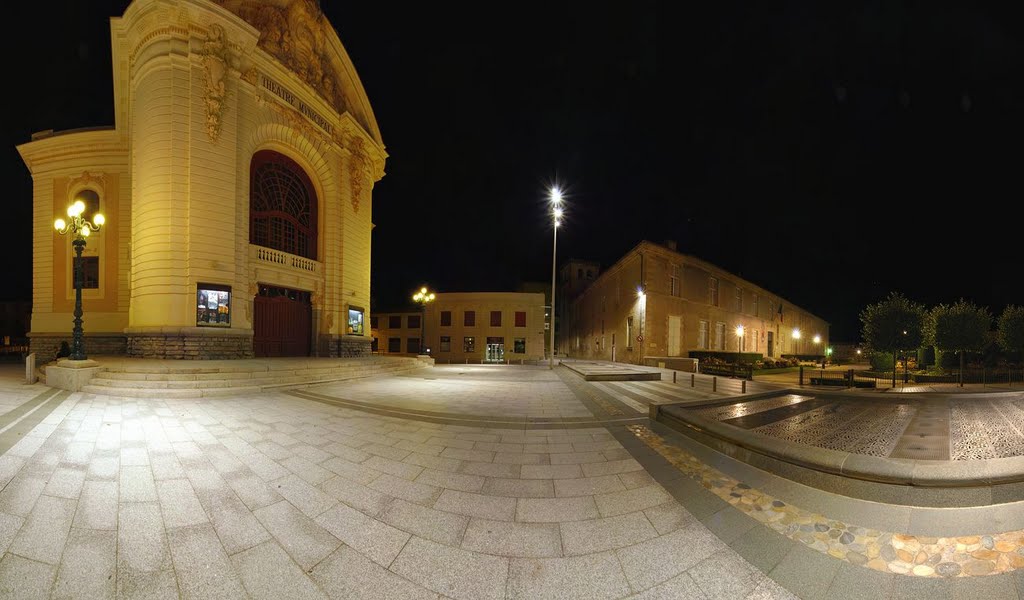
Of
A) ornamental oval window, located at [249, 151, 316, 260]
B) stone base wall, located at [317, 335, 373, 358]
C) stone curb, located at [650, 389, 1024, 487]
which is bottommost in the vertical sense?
stone base wall, located at [317, 335, 373, 358]

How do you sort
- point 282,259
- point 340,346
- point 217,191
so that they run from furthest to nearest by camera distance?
point 340,346, point 282,259, point 217,191

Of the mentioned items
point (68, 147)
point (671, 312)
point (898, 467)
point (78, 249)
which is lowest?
point (898, 467)

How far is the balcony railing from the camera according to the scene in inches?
689

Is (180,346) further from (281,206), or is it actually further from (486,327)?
(486,327)

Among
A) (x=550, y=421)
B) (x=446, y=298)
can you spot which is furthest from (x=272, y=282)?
(x=446, y=298)

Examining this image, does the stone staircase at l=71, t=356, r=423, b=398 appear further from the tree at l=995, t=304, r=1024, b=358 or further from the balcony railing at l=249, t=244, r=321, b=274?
the tree at l=995, t=304, r=1024, b=358

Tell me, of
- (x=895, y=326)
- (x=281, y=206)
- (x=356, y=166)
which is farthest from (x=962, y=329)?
(x=281, y=206)

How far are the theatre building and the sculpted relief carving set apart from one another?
0.06m

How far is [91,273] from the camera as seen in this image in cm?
1877

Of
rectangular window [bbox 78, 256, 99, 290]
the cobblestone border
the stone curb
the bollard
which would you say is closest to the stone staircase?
the bollard

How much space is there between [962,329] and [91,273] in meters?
46.9

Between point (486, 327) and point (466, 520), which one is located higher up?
point (466, 520)

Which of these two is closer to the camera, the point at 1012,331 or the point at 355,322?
the point at 355,322

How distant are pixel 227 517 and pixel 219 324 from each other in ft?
49.9
